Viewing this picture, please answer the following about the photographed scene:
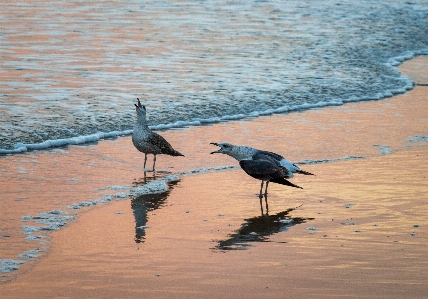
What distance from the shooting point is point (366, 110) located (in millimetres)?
15117

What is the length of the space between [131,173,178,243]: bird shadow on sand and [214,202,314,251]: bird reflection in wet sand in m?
0.73

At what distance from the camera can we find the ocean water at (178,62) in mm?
13680

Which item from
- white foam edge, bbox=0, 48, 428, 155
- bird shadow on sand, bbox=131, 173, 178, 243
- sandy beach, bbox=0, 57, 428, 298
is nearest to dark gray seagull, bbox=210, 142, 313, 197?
sandy beach, bbox=0, 57, 428, 298

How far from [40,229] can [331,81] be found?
38.2 ft

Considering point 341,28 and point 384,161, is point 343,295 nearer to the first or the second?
point 384,161

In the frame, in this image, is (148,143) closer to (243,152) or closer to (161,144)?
(161,144)

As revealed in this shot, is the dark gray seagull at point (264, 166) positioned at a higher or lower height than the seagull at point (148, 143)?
higher

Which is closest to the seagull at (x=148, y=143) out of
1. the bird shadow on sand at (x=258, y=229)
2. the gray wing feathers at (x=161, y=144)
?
the gray wing feathers at (x=161, y=144)

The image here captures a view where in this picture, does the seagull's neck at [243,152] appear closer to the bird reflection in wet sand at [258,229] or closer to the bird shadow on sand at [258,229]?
the bird shadow on sand at [258,229]

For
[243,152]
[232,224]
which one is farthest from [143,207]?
[243,152]

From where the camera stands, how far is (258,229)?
300 inches

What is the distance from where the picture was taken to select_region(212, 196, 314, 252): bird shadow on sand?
7004mm

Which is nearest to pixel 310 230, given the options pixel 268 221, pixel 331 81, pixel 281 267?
pixel 268 221

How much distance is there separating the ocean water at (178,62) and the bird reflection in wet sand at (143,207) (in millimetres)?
2755
